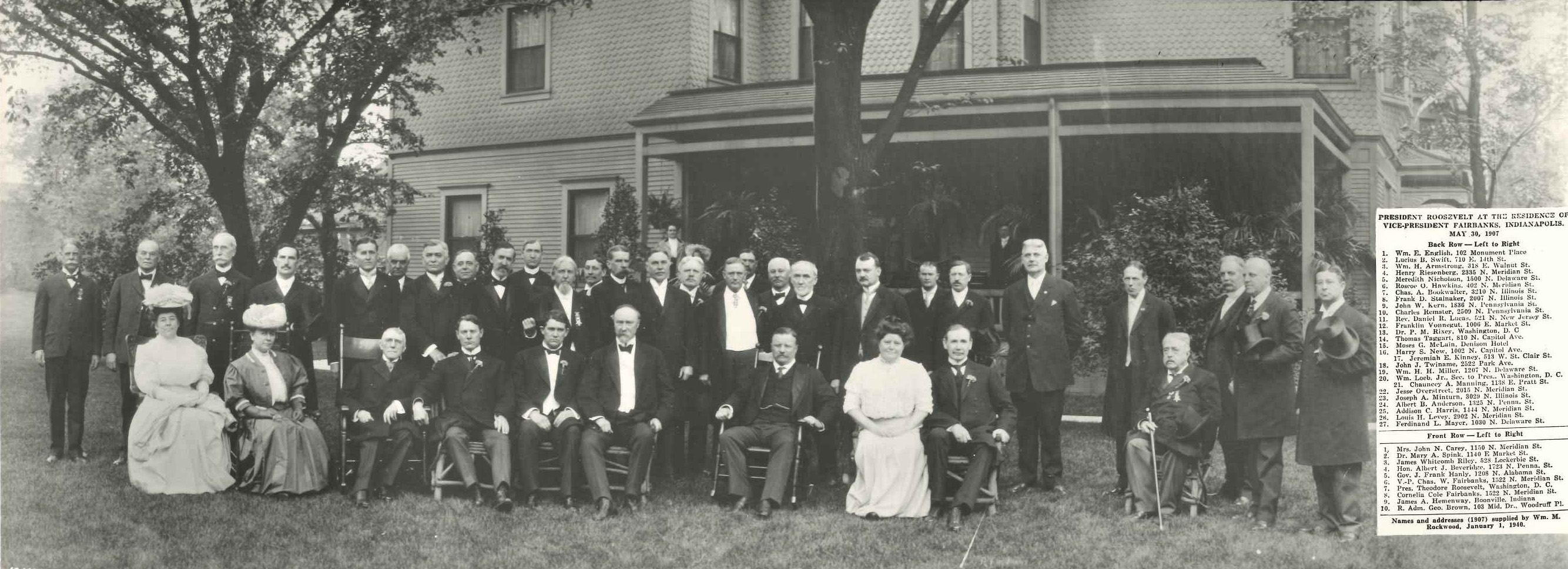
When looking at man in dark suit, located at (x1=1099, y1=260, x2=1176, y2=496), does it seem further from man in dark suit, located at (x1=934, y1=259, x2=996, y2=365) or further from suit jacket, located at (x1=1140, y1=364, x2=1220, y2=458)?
man in dark suit, located at (x1=934, y1=259, x2=996, y2=365)

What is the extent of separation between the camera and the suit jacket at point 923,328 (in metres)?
5.87

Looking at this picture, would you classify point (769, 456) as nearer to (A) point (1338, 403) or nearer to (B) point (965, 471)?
(B) point (965, 471)

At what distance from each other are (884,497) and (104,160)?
5.94 meters

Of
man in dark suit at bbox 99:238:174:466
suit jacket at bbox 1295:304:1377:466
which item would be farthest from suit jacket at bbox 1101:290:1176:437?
man in dark suit at bbox 99:238:174:466

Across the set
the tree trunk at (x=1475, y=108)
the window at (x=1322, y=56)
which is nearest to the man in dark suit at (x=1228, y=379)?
the tree trunk at (x=1475, y=108)

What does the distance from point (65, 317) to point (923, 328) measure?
198 inches

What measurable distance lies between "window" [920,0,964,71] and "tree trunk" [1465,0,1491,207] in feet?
19.9

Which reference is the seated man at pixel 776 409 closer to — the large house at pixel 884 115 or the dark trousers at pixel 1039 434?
the dark trousers at pixel 1039 434

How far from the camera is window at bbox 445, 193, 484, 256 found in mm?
11562

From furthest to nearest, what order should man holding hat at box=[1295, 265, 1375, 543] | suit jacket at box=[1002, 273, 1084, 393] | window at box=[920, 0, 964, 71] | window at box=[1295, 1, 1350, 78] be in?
window at box=[920, 0, 964, 71] → window at box=[1295, 1, 1350, 78] → suit jacket at box=[1002, 273, 1084, 393] → man holding hat at box=[1295, 265, 1375, 543]

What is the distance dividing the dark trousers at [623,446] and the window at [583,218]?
6358 mm

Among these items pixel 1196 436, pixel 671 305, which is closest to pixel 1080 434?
pixel 1196 436

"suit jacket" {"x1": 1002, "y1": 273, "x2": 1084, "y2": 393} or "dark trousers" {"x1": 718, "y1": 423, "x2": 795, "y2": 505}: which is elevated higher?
"suit jacket" {"x1": 1002, "y1": 273, "x2": 1084, "y2": 393}

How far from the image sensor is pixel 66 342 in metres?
6.10
